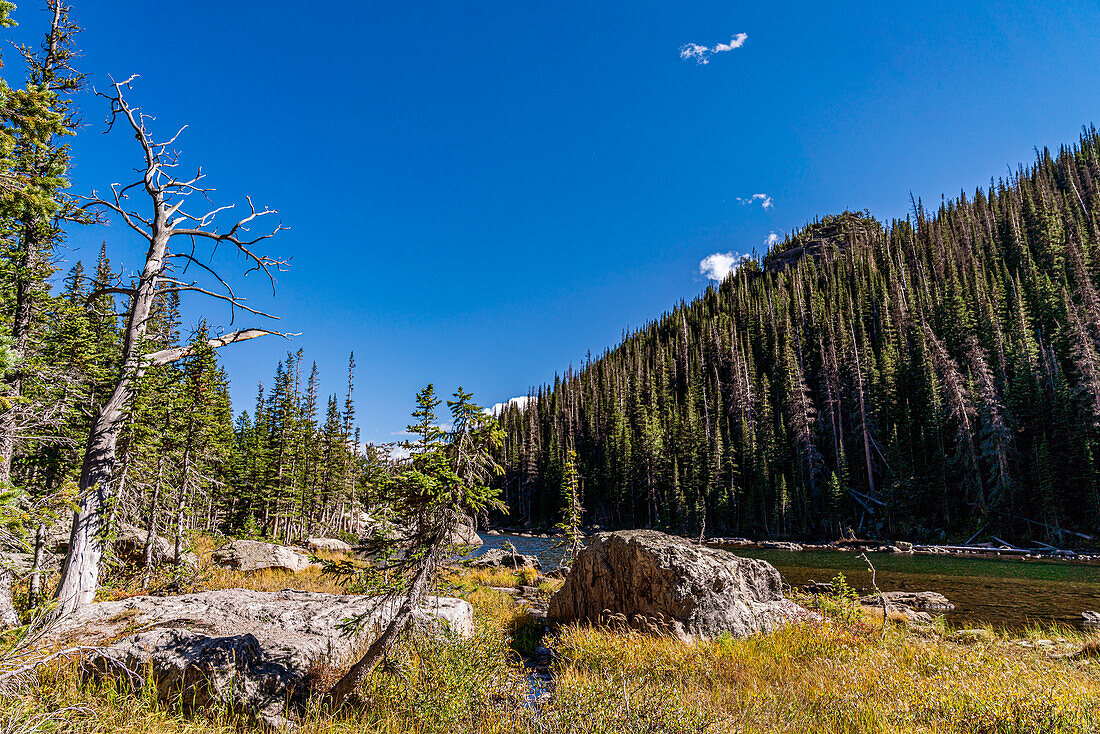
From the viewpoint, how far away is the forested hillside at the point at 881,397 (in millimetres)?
46188

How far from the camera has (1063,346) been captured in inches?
2069

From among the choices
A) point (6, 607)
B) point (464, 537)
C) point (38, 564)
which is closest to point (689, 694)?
point (464, 537)

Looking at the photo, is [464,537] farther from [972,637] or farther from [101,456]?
[972,637]

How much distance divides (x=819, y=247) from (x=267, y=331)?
167288 mm

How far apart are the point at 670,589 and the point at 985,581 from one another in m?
22.9

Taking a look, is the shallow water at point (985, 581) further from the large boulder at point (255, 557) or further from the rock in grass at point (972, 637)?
the large boulder at point (255, 557)

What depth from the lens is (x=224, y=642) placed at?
6316 mm

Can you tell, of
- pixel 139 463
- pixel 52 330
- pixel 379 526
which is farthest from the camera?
pixel 52 330

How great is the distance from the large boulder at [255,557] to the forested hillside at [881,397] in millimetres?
28123

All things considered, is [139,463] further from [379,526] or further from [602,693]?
[602,693]

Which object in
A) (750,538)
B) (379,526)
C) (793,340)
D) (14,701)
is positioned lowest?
(750,538)

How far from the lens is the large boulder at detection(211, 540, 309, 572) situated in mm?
19438

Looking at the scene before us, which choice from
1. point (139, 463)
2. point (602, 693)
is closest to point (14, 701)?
point (602, 693)

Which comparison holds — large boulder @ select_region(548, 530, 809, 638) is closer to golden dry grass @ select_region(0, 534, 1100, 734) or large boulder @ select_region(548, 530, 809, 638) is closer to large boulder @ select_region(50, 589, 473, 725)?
golden dry grass @ select_region(0, 534, 1100, 734)
